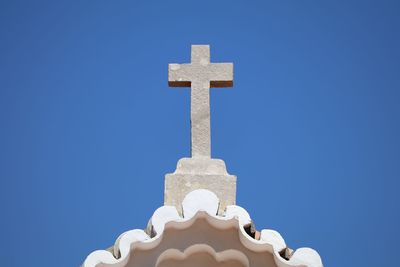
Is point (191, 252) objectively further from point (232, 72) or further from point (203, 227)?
point (232, 72)

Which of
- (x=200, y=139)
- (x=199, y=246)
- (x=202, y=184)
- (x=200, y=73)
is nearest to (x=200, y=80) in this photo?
(x=200, y=73)

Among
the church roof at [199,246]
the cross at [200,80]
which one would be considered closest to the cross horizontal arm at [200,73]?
the cross at [200,80]

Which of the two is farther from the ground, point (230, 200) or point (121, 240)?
point (230, 200)

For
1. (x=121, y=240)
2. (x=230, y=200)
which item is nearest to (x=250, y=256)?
(x=230, y=200)

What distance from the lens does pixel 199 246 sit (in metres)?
4.41

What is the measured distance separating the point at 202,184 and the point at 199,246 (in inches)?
32.7

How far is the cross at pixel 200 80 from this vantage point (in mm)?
5473

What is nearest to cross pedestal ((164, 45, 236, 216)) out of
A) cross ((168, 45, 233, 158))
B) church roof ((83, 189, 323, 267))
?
cross ((168, 45, 233, 158))

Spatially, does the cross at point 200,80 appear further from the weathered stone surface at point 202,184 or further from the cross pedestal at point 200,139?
the weathered stone surface at point 202,184

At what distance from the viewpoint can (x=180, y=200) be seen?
507cm

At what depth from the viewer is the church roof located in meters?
4.28

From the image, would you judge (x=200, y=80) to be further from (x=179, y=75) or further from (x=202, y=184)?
(x=202, y=184)

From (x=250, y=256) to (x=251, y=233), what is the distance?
0.29 metres

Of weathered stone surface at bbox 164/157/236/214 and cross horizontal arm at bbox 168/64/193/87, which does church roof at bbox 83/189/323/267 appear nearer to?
weathered stone surface at bbox 164/157/236/214
